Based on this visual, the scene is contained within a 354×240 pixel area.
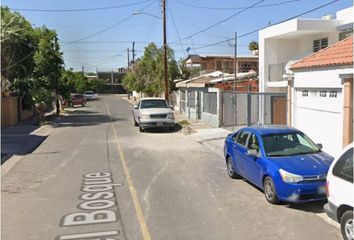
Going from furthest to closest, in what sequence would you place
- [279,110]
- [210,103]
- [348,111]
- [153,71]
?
[153,71]
[210,103]
[279,110]
[348,111]

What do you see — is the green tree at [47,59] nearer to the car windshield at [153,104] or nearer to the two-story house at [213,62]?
the car windshield at [153,104]

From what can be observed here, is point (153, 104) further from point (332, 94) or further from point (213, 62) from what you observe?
point (213, 62)

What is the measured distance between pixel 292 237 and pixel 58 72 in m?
31.2

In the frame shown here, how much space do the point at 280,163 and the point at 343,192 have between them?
8.59ft

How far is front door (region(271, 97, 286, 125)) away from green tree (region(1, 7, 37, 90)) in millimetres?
17459

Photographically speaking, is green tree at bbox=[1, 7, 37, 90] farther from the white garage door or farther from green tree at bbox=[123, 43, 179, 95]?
the white garage door

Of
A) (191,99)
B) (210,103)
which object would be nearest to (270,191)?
(210,103)

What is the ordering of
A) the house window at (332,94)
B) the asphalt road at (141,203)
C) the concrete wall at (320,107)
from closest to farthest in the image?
the asphalt road at (141,203) < the concrete wall at (320,107) < the house window at (332,94)

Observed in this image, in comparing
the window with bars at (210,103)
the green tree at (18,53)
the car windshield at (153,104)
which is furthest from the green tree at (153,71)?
the car windshield at (153,104)

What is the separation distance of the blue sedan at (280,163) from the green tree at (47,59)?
948 inches

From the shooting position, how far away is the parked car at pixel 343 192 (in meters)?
6.76

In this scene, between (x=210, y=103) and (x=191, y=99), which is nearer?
(x=210, y=103)

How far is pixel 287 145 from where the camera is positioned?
409 inches

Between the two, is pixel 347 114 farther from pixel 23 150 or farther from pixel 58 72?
pixel 58 72
